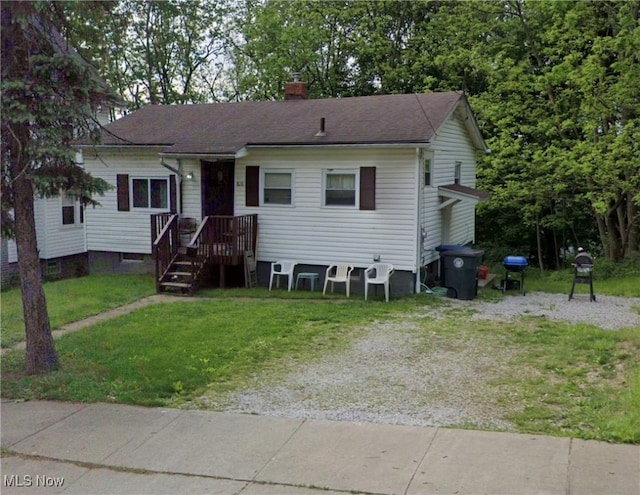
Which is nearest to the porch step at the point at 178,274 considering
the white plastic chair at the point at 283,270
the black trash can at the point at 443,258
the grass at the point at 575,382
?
the white plastic chair at the point at 283,270

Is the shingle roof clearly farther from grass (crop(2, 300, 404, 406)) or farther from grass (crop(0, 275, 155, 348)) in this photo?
grass (crop(2, 300, 404, 406))

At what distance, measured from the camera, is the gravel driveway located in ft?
20.6

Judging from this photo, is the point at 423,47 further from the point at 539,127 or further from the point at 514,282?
the point at 514,282

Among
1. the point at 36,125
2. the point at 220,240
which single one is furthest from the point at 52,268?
the point at 36,125

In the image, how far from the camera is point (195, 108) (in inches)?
707

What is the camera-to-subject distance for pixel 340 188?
46.1ft

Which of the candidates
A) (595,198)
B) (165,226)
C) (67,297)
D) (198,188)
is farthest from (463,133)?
(67,297)

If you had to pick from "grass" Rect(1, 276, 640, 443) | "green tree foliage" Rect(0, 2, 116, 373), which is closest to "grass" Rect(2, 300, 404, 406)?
"grass" Rect(1, 276, 640, 443)

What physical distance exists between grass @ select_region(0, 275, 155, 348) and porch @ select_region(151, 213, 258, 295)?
62cm

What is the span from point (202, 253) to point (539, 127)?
10687 millimetres

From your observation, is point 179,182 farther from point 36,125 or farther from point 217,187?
point 36,125

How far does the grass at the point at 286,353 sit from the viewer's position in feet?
21.3

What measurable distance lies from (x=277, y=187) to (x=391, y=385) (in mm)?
8175

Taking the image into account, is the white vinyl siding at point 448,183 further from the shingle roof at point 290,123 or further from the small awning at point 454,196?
the shingle roof at point 290,123
